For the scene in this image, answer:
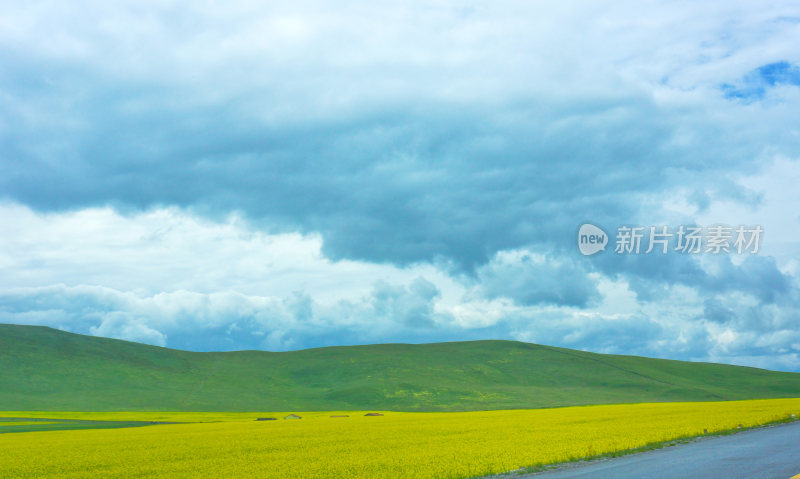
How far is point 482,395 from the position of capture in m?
196

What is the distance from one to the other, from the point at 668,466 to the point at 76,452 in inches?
1523

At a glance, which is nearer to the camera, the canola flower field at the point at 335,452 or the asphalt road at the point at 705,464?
the asphalt road at the point at 705,464

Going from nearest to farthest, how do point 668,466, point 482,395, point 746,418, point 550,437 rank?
point 668,466
point 550,437
point 746,418
point 482,395

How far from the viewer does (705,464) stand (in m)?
26.1

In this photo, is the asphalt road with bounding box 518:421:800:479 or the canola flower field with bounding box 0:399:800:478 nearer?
the asphalt road with bounding box 518:421:800:479

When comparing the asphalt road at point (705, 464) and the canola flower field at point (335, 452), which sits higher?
the asphalt road at point (705, 464)

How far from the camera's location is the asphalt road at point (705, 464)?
23.0m

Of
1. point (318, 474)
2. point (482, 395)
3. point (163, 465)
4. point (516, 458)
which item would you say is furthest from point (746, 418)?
point (482, 395)

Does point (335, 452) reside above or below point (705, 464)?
below

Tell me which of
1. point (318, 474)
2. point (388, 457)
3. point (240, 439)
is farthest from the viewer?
point (240, 439)

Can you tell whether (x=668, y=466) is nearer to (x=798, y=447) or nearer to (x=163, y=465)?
(x=798, y=447)

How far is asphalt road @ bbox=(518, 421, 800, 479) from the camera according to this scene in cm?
2303

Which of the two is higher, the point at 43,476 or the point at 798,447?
the point at 798,447

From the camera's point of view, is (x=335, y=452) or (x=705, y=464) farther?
(x=335, y=452)
